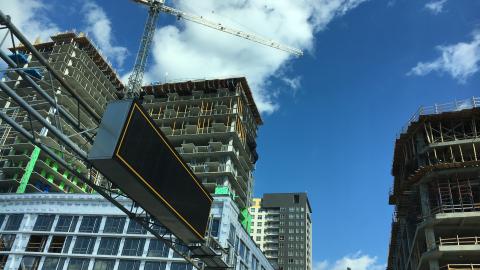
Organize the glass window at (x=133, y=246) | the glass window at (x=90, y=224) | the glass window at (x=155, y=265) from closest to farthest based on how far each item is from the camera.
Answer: the glass window at (x=155, y=265), the glass window at (x=133, y=246), the glass window at (x=90, y=224)

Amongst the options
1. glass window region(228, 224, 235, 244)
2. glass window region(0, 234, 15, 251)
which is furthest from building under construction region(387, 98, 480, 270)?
glass window region(0, 234, 15, 251)

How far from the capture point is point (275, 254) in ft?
582

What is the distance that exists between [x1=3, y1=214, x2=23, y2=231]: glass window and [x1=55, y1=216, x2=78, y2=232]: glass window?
6239 millimetres

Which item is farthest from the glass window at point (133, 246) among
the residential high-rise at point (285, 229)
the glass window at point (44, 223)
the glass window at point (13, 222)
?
the residential high-rise at point (285, 229)

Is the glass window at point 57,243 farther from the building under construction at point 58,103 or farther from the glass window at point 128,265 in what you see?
the building under construction at point 58,103

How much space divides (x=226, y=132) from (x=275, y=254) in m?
96.1

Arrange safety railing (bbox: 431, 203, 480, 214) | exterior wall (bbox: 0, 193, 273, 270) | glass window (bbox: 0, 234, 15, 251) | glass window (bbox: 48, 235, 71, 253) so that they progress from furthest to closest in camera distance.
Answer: glass window (bbox: 0, 234, 15, 251) → glass window (bbox: 48, 235, 71, 253) → exterior wall (bbox: 0, 193, 273, 270) → safety railing (bbox: 431, 203, 480, 214)

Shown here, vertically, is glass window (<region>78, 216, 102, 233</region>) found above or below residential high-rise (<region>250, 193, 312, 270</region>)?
below

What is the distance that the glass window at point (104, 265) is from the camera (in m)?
57.3

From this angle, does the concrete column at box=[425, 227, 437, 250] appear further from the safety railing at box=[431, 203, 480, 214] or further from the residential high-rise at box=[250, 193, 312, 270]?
the residential high-rise at box=[250, 193, 312, 270]

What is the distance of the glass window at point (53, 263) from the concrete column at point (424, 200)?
46.7 metres

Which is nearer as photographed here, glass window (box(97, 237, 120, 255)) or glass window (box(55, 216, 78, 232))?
glass window (box(97, 237, 120, 255))

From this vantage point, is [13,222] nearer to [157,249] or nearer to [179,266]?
[157,249]

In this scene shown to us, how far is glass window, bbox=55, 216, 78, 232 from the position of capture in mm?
61250
